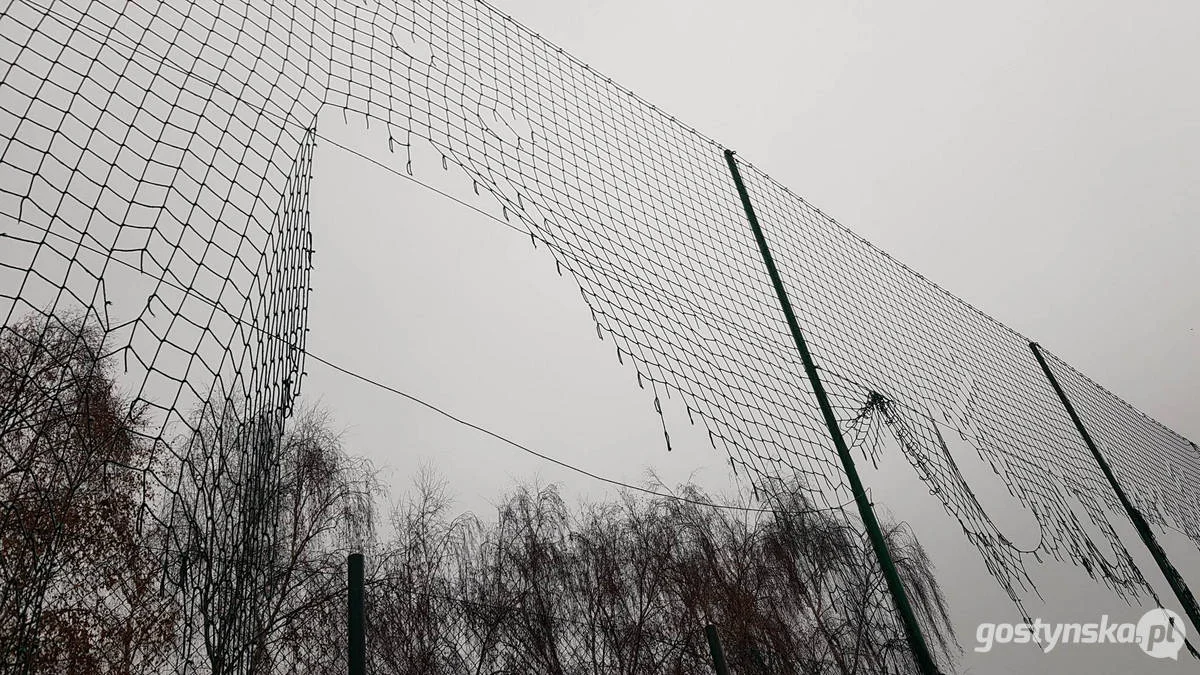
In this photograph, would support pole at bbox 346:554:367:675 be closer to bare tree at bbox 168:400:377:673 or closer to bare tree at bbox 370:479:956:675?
bare tree at bbox 168:400:377:673

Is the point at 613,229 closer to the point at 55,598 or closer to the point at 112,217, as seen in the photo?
the point at 112,217

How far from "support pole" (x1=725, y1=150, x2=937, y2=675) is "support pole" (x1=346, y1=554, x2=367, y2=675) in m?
2.12

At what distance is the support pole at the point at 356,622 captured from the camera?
1549 mm

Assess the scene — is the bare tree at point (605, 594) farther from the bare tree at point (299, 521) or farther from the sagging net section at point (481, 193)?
the sagging net section at point (481, 193)

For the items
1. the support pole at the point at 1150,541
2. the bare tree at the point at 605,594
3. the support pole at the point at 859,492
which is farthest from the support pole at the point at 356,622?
the support pole at the point at 1150,541

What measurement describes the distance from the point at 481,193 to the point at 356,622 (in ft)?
7.00

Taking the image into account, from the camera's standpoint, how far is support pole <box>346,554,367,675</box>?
1.55 meters

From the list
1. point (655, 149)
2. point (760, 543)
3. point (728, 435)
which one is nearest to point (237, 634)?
point (728, 435)

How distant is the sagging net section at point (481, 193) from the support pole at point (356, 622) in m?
0.24

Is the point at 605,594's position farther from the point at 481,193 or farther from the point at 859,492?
the point at 481,193

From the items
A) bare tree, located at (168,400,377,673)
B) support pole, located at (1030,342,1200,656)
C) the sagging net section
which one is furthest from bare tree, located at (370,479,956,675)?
support pole, located at (1030,342,1200,656)

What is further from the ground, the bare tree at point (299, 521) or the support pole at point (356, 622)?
the bare tree at point (299, 521)

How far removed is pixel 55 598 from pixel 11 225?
158 inches

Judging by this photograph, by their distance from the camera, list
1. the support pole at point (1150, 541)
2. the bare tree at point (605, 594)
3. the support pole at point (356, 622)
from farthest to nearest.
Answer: the bare tree at point (605, 594) < the support pole at point (1150, 541) < the support pole at point (356, 622)
